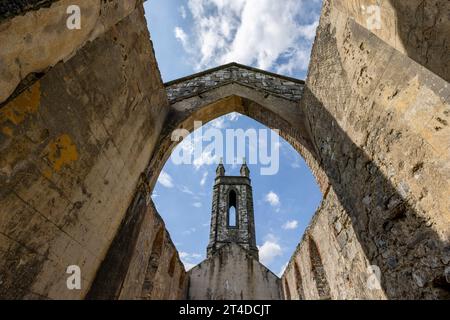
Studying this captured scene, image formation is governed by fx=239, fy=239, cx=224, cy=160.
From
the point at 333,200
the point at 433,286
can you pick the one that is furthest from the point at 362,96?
the point at 433,286

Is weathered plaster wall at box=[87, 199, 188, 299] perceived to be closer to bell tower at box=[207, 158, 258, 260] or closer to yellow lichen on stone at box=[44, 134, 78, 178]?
yellow lichen on stone at box=[44, 134, 78, 178]

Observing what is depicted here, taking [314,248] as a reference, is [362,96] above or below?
below

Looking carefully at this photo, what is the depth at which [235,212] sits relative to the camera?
1811cm

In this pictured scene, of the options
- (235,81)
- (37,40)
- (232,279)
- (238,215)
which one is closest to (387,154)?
(37,40)

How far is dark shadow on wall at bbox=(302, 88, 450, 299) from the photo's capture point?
1.76 m

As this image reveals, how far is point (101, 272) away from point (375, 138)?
360 centimetres

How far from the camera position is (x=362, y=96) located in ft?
8.80

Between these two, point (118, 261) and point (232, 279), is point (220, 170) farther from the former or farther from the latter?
point (118, 261)

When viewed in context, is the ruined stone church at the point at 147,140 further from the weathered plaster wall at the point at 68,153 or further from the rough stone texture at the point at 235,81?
the rough stone texture at the point at 235,81

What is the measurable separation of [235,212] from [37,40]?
1720 centimetres

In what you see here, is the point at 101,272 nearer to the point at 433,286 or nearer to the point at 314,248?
the point at 433,286

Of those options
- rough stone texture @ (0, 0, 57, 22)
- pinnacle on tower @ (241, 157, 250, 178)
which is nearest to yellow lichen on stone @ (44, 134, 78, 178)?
rough stone texture @ (0, 0, 57, 22)

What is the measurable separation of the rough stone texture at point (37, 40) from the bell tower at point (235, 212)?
1446 cm

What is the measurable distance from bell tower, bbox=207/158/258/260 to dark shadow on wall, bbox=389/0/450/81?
14.3 metres
